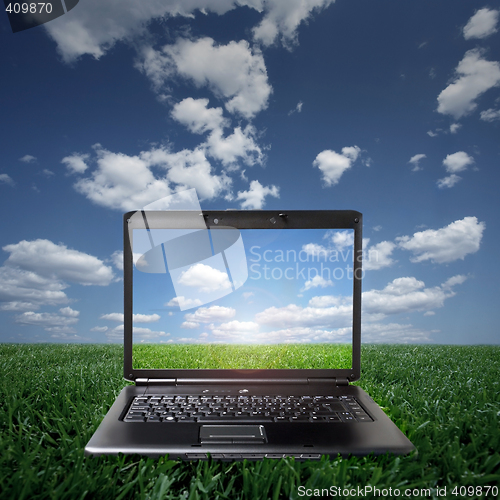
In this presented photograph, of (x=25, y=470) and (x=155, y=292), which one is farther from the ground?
(x=155, y=292)

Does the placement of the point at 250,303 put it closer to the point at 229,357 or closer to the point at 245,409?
the point at 229,357

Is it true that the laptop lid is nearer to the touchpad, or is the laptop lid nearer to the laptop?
the laptop

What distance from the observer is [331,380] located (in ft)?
6.74

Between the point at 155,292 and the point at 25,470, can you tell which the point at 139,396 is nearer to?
the point at 155,292

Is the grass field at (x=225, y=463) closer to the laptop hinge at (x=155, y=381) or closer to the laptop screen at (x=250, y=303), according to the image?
the laptop hinge at (x=155, y=381)

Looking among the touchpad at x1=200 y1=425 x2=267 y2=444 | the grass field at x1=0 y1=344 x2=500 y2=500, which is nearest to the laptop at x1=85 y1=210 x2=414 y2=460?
the grass field at x1=0 y1=344 x2=500 y2=500

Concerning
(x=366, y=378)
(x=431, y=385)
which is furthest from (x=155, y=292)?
(x=431, y=385)

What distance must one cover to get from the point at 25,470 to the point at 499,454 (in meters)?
1.56

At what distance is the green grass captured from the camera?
2.05 m

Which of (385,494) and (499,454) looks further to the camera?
(499,454)

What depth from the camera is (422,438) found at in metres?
1.53

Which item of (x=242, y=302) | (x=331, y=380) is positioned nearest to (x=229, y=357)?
(x=242, y=302)

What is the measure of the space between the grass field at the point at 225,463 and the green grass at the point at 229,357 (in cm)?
29

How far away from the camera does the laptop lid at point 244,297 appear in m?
2.06
